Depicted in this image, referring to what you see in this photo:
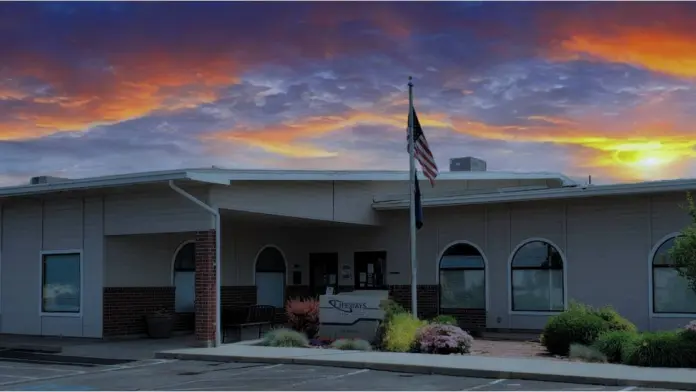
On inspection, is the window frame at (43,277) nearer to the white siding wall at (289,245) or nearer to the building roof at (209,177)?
the building roof at (209,177)

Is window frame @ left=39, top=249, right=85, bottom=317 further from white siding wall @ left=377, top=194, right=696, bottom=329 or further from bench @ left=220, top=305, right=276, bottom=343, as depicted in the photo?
white siding wall @ left=377, top=194, right=696, bottom=329

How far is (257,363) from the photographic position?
54.1 ft

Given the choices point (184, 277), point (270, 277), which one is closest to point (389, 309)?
point (184, 277)

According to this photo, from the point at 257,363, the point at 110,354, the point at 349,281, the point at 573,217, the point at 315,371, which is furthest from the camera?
the point at 349,281

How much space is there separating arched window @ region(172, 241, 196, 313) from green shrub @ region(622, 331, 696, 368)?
12306 mm

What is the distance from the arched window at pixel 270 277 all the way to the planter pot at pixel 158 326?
13.1 feet

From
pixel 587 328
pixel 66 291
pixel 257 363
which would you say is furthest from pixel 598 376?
pixel 66 291

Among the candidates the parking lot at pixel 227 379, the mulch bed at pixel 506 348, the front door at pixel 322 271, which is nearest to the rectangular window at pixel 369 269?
the front door at pixel 322 271

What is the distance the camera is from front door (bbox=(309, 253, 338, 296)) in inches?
1019

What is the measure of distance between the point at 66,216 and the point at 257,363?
26.6 feet

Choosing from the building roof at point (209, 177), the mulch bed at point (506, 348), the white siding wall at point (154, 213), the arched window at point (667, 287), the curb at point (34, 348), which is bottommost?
the curb at point (34, 348)

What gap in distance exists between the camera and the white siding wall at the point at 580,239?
65.1ft

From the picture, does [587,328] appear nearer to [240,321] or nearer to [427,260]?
[427,260]

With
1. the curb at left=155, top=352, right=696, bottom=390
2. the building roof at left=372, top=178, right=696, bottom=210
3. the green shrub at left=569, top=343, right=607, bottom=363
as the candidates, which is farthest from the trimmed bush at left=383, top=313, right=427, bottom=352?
the building roof at left=372, top=178, right=696, bottom=210
